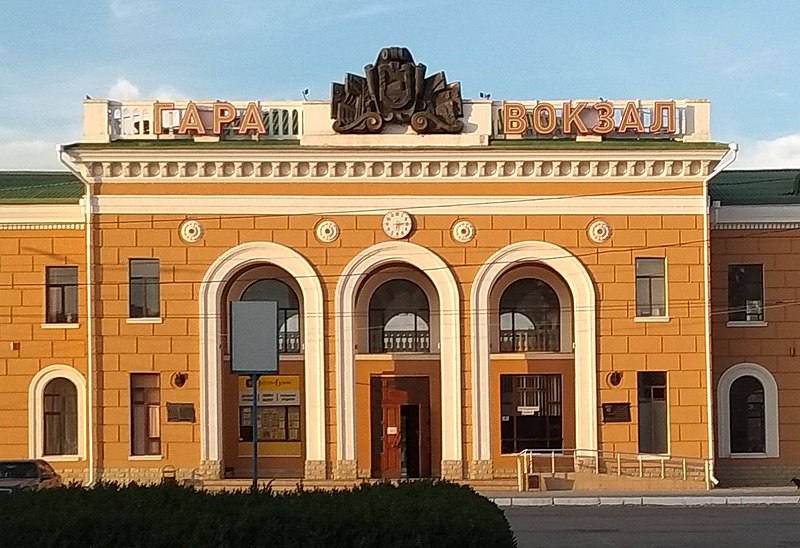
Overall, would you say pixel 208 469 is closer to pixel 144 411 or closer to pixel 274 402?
pixel 144 411

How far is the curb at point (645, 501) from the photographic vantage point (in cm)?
2778

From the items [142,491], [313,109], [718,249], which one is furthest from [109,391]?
[142,491]

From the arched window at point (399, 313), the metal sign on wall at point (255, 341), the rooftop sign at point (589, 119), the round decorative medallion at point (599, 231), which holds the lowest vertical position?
the metal sign on wall at point (255, 341)

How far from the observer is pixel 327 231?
32.4 meters

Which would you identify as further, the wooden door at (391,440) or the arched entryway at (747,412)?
the arched entryway at (747,412)

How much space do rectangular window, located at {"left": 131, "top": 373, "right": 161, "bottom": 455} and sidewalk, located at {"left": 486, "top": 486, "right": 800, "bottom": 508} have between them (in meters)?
8.37

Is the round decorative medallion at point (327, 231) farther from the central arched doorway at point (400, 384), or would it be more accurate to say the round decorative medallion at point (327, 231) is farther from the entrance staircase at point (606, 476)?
the entrance staircase at point (606, 476)

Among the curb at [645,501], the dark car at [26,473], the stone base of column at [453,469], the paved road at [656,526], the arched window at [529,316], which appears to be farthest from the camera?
the arched window at [529,316]

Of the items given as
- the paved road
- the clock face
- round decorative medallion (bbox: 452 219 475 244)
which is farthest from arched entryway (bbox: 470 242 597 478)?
the paved road

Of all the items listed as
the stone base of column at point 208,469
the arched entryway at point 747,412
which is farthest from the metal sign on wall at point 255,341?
the arched entryway at point 747,412

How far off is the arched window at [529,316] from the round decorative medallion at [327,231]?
5.04m

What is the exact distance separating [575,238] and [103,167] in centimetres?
1142

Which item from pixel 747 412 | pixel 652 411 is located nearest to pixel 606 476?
pixel 652 411

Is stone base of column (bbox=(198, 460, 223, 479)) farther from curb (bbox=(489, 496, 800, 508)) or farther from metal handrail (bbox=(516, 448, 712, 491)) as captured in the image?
curb (bbox=(489, 496, 800, 508))
